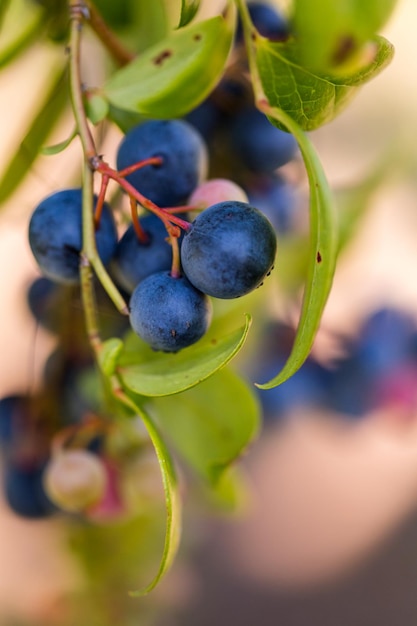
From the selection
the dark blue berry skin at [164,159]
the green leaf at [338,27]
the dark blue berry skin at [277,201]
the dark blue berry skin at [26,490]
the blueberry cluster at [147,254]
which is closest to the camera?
the green leaf at [338,27]

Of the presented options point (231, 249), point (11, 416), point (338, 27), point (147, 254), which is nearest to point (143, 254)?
point (147, 254)

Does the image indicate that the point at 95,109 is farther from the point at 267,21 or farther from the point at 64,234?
the point at 267,21

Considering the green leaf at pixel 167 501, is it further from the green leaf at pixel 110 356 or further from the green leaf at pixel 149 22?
the green leaf at pixel 149 22

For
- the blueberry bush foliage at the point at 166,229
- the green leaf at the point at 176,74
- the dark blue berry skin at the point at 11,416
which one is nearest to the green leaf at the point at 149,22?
the blueberry bush foliage at the point at 166,229

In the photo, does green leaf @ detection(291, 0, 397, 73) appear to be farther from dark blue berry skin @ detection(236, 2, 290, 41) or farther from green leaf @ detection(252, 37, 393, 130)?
dark blue berry skin @ detection(236, 2, 290, 41)

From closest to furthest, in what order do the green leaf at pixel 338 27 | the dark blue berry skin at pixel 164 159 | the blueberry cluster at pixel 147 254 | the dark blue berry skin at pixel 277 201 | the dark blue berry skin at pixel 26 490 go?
the green leaf at pixel 338 27 < the blueberry cluster at pixel 147 254 < the dark blue berry skin at pixel 164 159 < the dark blue berry skin at pixel 277 201 < the dark blue berry skin at pixel 26 490

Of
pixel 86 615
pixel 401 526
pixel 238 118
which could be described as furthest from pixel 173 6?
pixel 401 526

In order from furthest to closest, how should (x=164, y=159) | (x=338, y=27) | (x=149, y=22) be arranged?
(x=149, y=22) → (x=164, y=159) → (x=338, y=27)

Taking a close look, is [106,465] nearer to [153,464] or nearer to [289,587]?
[153,464]
